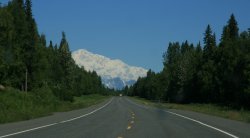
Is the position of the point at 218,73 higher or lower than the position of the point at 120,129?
higher

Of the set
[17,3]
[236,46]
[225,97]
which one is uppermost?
[17,3]

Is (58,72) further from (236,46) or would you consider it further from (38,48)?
(236,46)

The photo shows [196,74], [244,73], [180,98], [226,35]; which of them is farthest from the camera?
[180,98]

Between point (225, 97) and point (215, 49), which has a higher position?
point (215, 49)

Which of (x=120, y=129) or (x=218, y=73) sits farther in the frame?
(x=218, y=73)

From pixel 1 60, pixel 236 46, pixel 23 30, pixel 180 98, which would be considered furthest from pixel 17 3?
pixel 180 98

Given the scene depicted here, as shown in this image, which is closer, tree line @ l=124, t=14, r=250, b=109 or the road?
the road

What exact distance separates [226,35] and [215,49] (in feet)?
15.3

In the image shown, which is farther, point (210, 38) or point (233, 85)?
point (210, 38)

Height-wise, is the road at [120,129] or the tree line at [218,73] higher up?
the tree line at [218,73]

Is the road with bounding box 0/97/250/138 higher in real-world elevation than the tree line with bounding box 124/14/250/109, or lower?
lower

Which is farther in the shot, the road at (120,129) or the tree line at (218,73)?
the tree line at (218,73)

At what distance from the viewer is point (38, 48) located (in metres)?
98.6

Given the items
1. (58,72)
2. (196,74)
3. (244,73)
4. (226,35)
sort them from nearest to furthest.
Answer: (244,73), (226,35), (196,74), (58,72)
